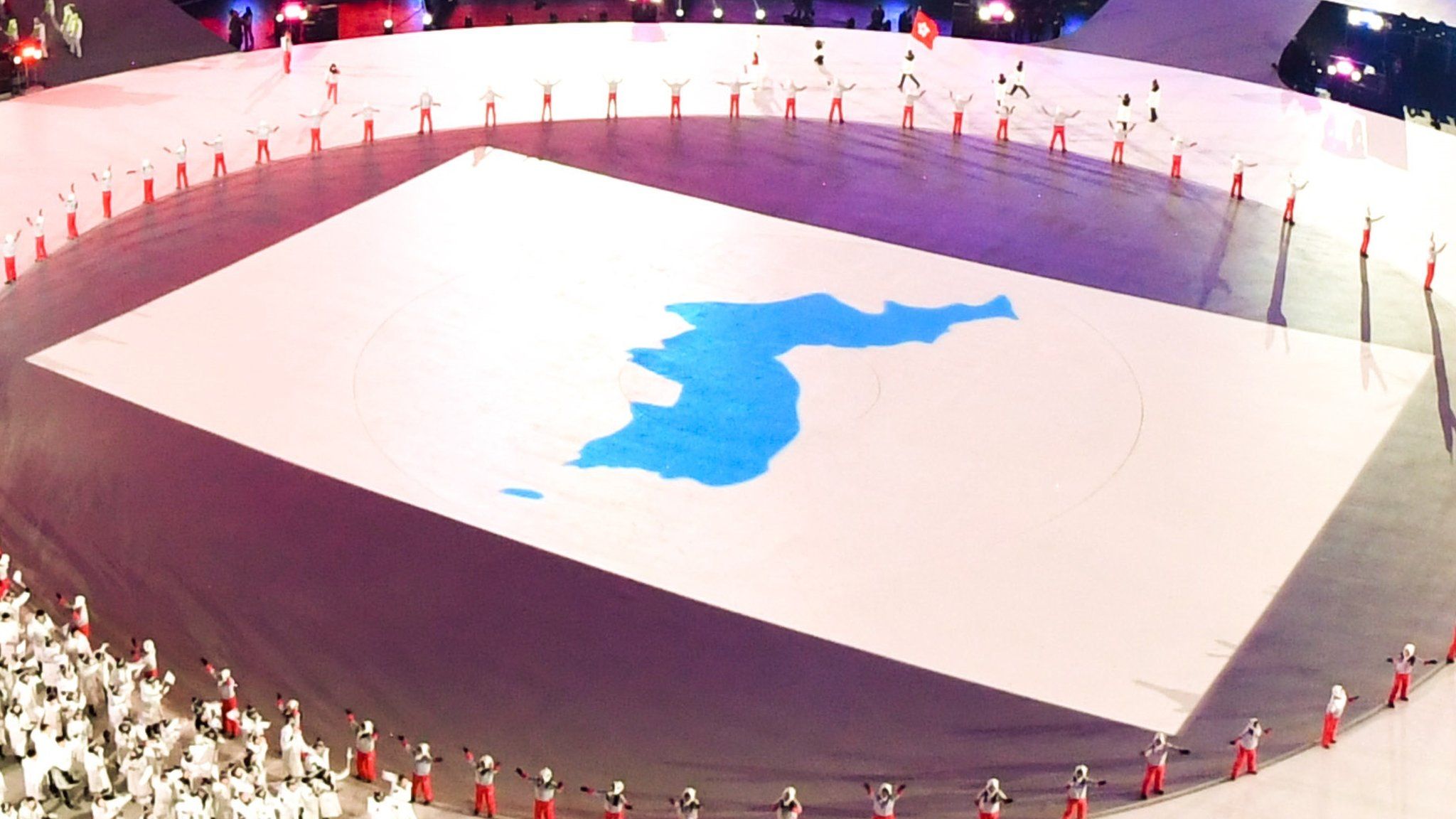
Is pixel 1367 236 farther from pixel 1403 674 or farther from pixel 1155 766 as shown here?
pixel 1155 766

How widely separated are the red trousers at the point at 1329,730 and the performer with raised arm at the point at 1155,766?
2656mm

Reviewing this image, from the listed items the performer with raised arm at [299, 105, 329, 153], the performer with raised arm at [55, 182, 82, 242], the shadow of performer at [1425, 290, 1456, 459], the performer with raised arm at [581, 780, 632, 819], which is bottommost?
the performer with raised arm at [581, 780, 632, 819]

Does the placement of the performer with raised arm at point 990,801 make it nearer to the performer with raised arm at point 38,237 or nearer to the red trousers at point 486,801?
the red trousers at point 486,801

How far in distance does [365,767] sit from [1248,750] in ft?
42.5

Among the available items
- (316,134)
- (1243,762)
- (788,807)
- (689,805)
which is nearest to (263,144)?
(316,134)

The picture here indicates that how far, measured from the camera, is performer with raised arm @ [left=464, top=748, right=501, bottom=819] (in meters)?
25.8

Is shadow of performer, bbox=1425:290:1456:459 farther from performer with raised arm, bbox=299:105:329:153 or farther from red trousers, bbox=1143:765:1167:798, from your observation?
performer with raised arm, bbox=299:105:329:153

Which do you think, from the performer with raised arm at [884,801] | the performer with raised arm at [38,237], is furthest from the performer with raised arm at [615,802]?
the performer with raised arm at [38,237]

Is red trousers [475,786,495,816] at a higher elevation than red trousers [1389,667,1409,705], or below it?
below

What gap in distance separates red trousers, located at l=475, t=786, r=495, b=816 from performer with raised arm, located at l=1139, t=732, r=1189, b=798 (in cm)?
943

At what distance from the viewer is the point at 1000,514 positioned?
33531 mm

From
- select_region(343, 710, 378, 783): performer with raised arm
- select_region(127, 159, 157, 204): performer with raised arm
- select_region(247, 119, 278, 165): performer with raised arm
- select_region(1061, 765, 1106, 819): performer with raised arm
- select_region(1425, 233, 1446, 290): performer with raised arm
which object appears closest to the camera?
select_region(1061, 765, 1106, 819): performer with raised arm

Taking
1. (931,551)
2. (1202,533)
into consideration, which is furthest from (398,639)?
(1202,533)

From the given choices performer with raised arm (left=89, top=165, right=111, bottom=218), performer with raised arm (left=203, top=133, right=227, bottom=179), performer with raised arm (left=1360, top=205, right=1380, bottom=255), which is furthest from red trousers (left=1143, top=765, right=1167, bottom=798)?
performer with raised arm (left=203, top=133, right=227, bottom=179)
